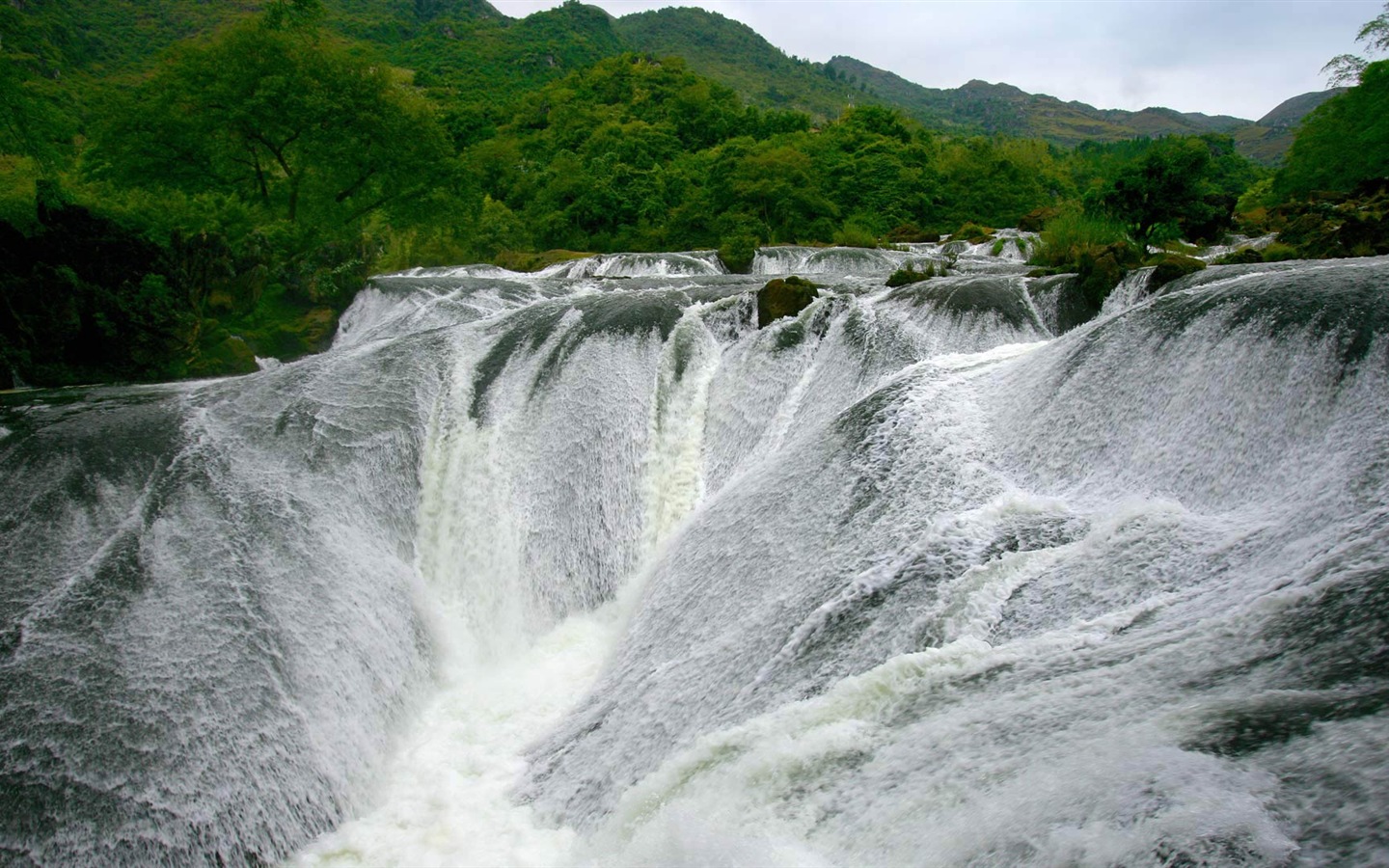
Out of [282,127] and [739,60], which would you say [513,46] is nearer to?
[739,60]

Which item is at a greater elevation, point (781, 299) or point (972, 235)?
point (972, 235)

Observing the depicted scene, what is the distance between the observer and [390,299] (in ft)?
48.2

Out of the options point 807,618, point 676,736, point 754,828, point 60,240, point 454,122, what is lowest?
point 676,736

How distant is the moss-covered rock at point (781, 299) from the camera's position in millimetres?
10320

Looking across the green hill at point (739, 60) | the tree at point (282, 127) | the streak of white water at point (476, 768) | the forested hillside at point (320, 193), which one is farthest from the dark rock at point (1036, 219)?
the green hill at point (739, 60)

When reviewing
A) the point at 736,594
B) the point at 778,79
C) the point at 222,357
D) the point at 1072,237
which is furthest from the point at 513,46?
the point at 736,594

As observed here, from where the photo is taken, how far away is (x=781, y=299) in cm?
1042

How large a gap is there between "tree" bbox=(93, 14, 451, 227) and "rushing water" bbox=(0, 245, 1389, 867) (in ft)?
36.1

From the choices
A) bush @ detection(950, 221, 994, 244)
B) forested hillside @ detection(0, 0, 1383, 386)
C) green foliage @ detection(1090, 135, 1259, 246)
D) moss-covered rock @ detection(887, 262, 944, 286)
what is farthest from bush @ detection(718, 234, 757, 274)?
moss-covered rock @ detection(887, 262, 944, 286)

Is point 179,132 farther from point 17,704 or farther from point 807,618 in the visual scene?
point 807,618

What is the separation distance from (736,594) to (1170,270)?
21.9 ft

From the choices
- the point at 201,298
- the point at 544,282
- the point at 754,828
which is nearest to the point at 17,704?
the point at 754,828

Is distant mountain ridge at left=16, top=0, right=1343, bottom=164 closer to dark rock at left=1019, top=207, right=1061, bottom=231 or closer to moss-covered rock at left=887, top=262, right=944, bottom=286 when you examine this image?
dark rock at left=1019, top=207, right=1061, bottom=231

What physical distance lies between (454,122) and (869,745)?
6035 centimetres
